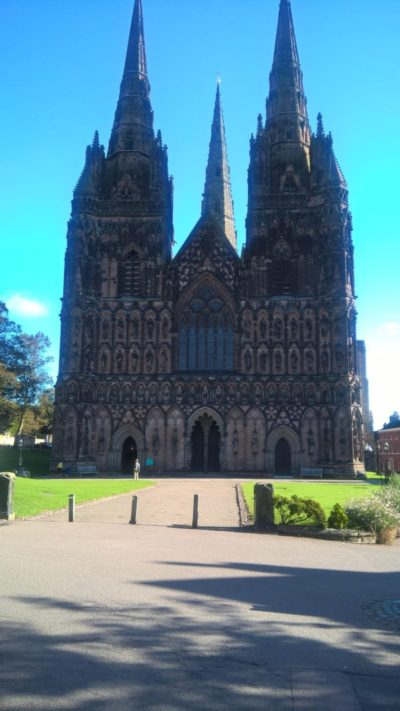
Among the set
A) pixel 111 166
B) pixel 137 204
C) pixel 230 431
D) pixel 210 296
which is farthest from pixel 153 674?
pixel 111 166

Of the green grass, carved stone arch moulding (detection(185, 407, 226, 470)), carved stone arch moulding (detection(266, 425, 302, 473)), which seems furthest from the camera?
carved stone arch moulding (detection(185, 407, 226, 470))

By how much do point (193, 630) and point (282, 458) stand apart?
39695 mm

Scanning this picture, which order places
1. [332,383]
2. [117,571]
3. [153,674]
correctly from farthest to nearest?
[332,383] < [117,571] < [153,674]

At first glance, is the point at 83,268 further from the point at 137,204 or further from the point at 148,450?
the point at 148,450

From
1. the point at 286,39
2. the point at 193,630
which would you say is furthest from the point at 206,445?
the point at 286,39

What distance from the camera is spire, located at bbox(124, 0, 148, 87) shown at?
186 feet

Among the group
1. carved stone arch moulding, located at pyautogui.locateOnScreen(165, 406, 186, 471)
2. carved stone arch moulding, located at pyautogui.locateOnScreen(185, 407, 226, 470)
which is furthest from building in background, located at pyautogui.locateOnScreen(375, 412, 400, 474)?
carved stone arch moulding, located at pyautogui.locateOnScreen(165, 406, 186, 471)

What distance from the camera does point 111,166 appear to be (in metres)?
53.5

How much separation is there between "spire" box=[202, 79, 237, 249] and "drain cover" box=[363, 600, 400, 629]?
187 ft

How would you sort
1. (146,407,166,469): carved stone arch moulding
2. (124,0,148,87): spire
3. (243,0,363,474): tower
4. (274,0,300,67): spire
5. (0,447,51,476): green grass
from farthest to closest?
(274,0,300,67): spire < (124,0,148,87): spire < (146,407,166,469): carved stone arch moulding < (0,447,51,476): green grass < (243,0,363,474): tower

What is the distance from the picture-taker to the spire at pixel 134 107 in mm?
54250

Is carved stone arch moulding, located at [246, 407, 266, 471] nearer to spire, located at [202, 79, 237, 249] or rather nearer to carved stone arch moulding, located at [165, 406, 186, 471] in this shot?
carved stone arch moulding, located at [165, 406, 186, 471]

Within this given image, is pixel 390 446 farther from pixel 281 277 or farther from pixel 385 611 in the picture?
pixel 385 611

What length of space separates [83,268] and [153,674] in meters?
44.5
